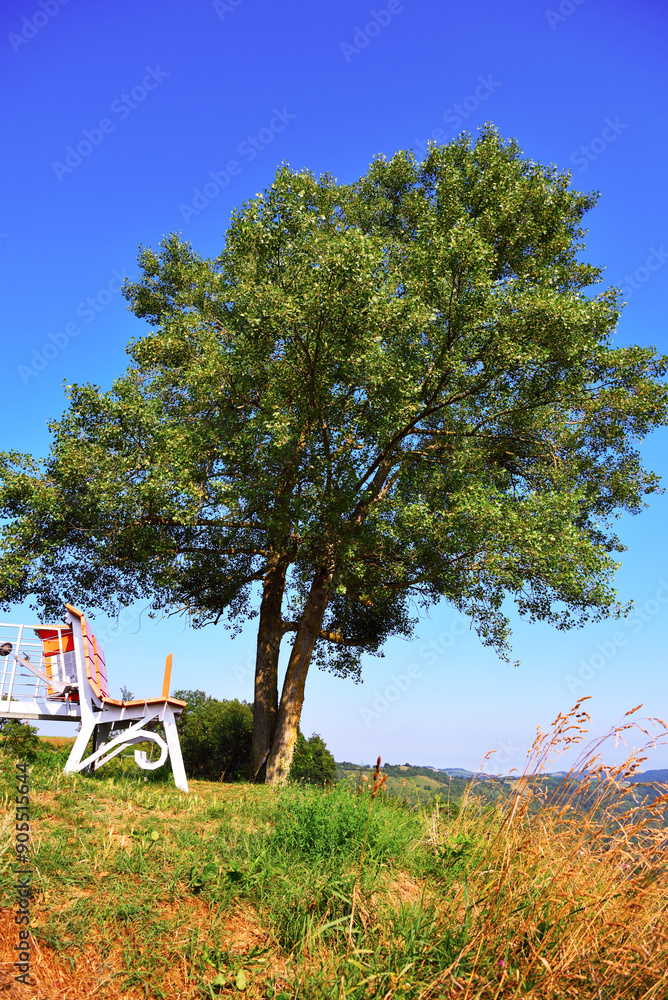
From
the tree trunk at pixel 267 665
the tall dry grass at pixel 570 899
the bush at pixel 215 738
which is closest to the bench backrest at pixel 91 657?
the tall dry grass at pixel 570 899

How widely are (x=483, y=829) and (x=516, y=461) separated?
12.0 m

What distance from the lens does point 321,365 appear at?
40.5 feet

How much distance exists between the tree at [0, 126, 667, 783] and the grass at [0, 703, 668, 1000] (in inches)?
292

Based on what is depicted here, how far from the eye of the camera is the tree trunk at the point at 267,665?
14.3 meters

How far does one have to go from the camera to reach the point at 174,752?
8.40 meters

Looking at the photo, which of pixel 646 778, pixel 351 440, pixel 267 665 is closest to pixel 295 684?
pixel 267 665

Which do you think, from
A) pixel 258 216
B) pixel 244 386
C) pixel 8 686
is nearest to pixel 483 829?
pixel 8 686

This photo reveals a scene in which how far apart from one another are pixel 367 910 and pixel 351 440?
408 inches

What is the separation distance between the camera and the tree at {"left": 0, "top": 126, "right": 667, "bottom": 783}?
1248 centimetres

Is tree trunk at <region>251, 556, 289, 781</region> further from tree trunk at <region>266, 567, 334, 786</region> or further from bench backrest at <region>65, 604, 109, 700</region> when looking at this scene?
bench backrest at <region>65, 604, 109, 700</region>

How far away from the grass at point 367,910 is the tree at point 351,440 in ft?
24.3

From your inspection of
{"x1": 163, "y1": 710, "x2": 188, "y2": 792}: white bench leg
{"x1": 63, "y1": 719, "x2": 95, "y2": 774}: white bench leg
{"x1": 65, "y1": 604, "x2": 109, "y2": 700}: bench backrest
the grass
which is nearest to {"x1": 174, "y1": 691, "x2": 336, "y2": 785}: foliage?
{"x1": 163, "y1": 710, "x2": 188, "y2": 792}: white bench leg

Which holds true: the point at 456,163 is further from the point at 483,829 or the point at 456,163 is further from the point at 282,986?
the point at 282,986

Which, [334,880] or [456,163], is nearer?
[334,880]
